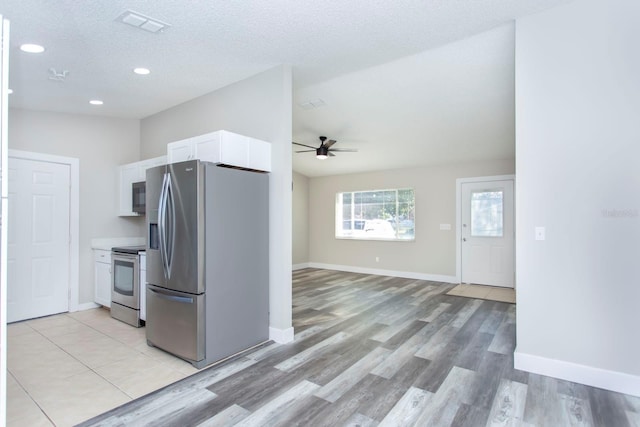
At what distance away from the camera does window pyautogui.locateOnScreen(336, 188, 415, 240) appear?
743 cm

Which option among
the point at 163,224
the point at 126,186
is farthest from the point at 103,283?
the point at 163,224

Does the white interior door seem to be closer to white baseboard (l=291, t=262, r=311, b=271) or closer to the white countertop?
white baseboard (l=291, t=262, r=311, b=271)

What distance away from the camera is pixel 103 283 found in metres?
4.71

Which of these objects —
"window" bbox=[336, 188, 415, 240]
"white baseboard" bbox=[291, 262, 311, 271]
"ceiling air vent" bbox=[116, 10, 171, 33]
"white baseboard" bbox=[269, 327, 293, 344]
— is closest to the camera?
"ceiling air vent" bbox=[116, 10, 171, 33]

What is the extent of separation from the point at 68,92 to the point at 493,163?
6.62 meters

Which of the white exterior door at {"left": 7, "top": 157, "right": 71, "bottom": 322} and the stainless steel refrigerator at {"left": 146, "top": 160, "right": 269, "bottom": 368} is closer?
the stainless steel refrigerator at {"left": 146, "top": 160, "right": 269, "bottom": 368}

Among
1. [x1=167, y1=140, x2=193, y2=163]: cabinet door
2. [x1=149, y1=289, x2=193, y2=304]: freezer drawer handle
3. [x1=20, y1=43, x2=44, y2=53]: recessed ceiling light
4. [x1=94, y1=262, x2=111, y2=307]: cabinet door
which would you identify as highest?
[x1=20, y1=43, x2=44, y2=53]: recessed ceiling light

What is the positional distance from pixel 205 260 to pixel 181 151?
139 centimetres

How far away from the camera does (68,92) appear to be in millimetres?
4039

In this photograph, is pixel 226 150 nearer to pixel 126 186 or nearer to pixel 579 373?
pixel 126 186

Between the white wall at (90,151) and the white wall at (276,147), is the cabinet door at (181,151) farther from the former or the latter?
the white wall at (90,151)

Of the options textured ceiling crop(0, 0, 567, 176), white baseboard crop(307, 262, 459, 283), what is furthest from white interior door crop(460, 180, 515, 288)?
textured ceiling crop(0, 0, 567, 176)

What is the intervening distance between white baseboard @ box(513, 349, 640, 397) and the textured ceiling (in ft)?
9.27

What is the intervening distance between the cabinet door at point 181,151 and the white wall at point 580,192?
10.3 ft
